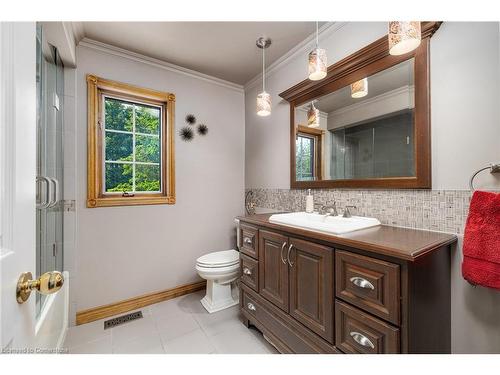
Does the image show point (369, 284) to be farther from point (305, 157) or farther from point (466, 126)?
point (305, 157)

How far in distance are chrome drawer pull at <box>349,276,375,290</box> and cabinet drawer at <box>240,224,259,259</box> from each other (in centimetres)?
73

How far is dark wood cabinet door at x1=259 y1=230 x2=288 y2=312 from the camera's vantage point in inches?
54.3

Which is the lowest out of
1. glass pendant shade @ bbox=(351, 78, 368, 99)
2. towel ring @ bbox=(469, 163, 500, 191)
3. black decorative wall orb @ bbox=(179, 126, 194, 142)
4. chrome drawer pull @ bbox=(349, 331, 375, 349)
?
chrome drawer pull @ bbox=(349, 331, 375, 349)

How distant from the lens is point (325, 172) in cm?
177

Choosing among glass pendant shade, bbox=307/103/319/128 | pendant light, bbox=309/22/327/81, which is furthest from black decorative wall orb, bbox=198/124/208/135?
pendant light, bbox=309/22/327/81

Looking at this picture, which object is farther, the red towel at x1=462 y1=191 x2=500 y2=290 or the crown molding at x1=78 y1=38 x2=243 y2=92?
the crown molding at x1=78 y1=38 x2=243 y2=92

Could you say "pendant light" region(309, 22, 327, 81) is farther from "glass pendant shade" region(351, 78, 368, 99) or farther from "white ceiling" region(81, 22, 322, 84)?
"white ceiling" region(81, 22, 322, 84)

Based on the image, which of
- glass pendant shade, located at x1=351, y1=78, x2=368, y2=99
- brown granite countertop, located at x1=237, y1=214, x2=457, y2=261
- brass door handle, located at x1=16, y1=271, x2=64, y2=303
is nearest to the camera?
brass door handle, located at x1=16, y1=271, x2=64, y2=303

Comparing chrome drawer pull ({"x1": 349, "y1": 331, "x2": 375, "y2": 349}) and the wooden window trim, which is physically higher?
the wooden window trim

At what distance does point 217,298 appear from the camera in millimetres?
2051

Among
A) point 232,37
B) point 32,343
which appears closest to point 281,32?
point 232,37

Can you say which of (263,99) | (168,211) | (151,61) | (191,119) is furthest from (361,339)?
(151,61)

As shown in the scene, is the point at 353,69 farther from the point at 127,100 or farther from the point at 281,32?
the point at 127,100

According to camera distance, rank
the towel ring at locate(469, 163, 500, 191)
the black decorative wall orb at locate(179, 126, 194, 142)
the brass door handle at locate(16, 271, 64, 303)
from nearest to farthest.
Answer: the brass door handle at locate(16, 271, 64, 303), the towel ring at locate(469, 163, 500, 191), the black decorative wall orb at locate(179, 126, 194, 142)
